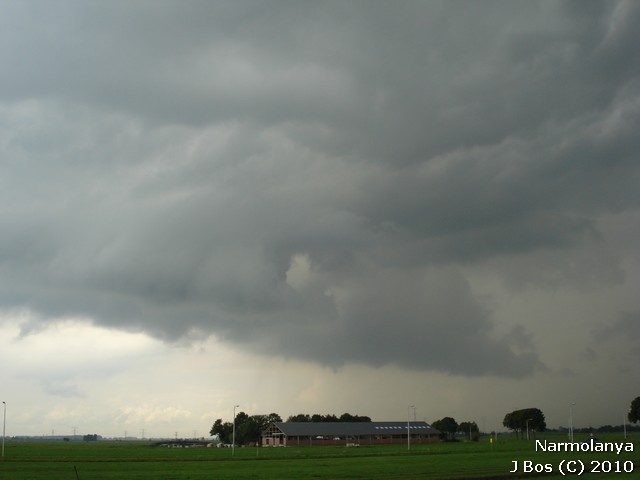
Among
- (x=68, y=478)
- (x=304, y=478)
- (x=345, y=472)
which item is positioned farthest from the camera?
(x=345, y=472)

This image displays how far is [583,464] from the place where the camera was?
66562 mm

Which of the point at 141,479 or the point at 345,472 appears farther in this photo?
the point at 345,472

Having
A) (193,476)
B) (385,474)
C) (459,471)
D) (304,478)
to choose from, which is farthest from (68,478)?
(459,471)

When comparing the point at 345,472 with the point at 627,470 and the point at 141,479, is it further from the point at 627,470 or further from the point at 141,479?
the point at 627,470

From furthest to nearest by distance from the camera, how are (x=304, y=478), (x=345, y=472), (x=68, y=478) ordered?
(x=345, y=472), (x=68, y=478), (x=304, y=478)

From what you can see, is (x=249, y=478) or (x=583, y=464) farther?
(x=583, y=464)

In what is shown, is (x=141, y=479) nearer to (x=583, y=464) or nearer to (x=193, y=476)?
(x=193, y=476)

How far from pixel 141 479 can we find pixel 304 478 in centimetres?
1478

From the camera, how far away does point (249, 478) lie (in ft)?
190

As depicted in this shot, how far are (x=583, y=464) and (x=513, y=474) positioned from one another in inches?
487

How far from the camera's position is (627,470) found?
2318 inches

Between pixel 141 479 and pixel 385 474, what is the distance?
22023 millimetres

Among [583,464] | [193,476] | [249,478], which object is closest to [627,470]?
[583,464]

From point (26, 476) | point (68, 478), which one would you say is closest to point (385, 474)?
point (68, 478)
